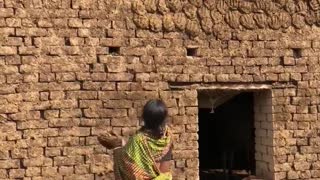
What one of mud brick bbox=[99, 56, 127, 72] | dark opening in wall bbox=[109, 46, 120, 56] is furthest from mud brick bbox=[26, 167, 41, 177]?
dark opening in wall bbox=[109, 46, 120, 56]

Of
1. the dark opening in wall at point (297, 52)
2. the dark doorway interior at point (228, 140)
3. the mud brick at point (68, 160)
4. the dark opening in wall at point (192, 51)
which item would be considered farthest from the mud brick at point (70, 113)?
the dark opening in wall at point (297, 52)

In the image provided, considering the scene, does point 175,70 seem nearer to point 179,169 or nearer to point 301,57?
point 179,169

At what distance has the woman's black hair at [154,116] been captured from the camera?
12.4ft

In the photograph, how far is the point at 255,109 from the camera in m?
7.61

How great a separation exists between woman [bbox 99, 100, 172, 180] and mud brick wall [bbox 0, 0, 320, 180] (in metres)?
2.51

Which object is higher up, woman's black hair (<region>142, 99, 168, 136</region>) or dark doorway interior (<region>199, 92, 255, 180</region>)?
woman's black hair (<region>142, 99, 168, 136</region>)

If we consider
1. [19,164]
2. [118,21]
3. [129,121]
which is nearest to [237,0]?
[118,21]

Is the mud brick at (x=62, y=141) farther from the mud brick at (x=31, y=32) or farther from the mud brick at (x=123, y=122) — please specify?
the mud brick at (x=31, y=32)

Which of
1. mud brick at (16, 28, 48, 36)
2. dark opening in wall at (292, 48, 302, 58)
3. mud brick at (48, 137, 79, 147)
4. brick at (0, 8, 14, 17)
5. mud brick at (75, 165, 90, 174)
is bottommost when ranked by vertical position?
mud brick at (75, 165, 90, 174)

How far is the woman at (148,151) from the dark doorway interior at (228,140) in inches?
164

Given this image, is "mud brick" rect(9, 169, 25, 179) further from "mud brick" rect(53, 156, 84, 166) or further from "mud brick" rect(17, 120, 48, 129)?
"mud brick" rect(17, 120, 48, 129)

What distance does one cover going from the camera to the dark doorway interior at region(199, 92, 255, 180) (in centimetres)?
816

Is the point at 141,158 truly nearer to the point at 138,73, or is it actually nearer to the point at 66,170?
the point at 66,170

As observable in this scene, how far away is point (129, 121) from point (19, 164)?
4.50 ft
